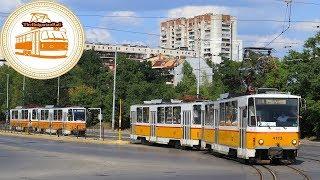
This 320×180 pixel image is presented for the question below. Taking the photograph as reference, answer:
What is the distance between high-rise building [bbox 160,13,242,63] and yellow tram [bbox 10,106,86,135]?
126ft

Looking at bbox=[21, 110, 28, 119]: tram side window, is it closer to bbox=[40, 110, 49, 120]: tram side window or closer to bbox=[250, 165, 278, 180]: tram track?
bbox=[40, 110, 49, 120]: tram side window

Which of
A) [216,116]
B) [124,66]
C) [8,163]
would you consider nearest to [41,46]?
[8,163]

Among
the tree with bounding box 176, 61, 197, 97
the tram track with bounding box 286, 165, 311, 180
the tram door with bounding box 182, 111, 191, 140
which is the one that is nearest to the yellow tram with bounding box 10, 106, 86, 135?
the tree with bounding box 176, 61, 197, 97

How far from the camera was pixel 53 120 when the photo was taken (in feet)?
222

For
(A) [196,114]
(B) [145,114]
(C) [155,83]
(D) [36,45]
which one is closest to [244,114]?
(D) [36,45]

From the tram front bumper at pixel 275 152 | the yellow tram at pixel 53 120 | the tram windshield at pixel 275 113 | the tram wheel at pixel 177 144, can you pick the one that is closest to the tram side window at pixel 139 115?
the tram wheel at pixel 177 144

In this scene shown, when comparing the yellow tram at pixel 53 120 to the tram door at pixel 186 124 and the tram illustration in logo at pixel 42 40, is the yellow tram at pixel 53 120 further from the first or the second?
the tram illustration in logo at pixel 42 40

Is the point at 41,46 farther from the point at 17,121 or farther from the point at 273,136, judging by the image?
the point at 17,121

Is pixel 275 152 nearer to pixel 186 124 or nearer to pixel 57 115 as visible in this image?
pixel 186 124

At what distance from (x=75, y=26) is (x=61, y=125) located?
128 feet

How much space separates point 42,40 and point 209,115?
9.30 m

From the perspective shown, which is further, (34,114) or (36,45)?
(34,114)

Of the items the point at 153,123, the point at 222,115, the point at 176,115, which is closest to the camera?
the point at 222,115

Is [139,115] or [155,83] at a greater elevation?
[155,83]
